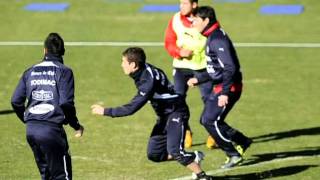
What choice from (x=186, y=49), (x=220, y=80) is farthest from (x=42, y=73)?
(x=186, y=49)

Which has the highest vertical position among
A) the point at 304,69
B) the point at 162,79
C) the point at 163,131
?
the point at 162,79

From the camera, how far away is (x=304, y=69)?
21562 mm

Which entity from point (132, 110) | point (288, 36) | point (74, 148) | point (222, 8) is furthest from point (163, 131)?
point (222, 8)

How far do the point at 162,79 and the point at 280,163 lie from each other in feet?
9.50

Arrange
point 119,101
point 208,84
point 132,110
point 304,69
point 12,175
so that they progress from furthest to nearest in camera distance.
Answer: point 304,69 → point 119,101 → point 208,84 → point 12,175 → point 132,110

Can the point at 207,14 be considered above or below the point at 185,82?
above

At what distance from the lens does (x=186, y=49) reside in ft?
49.7

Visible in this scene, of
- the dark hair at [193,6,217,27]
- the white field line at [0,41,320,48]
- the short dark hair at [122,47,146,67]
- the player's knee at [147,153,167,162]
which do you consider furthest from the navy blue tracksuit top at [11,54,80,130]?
the white field line at [0,41,320,48]

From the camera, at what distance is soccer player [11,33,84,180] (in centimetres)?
1095

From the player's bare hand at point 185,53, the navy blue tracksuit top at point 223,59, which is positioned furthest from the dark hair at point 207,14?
the player's bare hand at point 185,53

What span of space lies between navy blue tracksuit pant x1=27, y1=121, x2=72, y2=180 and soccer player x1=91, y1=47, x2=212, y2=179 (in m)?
1.03

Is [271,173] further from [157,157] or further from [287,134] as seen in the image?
[287,134]

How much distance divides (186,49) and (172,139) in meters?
2.79

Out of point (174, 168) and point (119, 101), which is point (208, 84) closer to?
point (174, 168)
